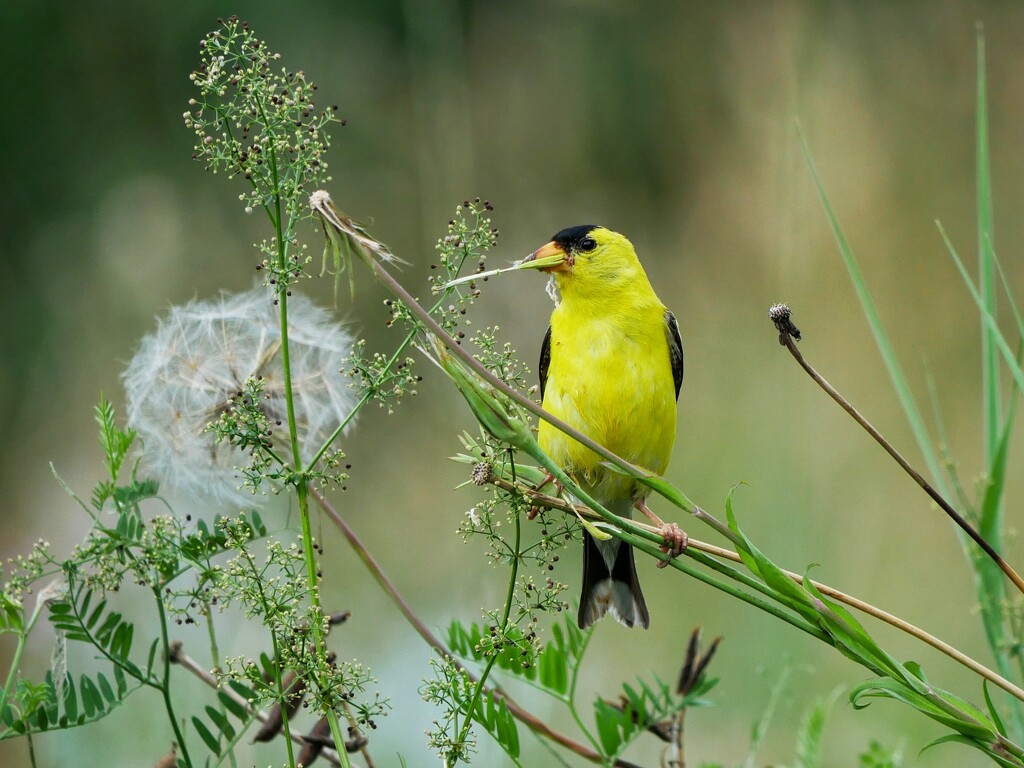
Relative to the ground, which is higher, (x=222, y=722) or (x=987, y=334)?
(x=987, y=334)

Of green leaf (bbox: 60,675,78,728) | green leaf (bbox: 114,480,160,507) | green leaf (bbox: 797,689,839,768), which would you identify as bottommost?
green leaf (bbox: 797,689,839,768)

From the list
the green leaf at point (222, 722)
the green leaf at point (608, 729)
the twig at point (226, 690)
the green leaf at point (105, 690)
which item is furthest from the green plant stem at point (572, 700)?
the green leaf at point (105, 690)

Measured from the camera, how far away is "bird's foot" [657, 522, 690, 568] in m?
1.07

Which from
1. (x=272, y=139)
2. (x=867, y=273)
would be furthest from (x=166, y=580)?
(x=867, y=273)

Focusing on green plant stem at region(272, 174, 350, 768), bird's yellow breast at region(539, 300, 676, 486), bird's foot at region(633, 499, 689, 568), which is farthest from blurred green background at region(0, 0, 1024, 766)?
green plant stem at region(272, 174, 350, 768)

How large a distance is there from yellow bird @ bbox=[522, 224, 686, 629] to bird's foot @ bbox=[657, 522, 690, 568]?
357 millimetres

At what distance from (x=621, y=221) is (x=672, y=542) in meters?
4.26

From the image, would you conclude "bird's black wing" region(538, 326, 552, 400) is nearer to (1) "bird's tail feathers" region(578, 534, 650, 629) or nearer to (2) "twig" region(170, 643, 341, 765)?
(1) "bird's tail feathers" region(578, 534, 650, 629)

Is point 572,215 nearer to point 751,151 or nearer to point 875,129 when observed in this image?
point 751,151

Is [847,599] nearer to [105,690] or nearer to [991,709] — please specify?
[991,709]

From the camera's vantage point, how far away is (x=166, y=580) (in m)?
1.24

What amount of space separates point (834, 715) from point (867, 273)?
249 centimetres

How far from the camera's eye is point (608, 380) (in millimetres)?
2309

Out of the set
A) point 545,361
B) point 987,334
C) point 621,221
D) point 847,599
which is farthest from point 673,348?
point 621,221
